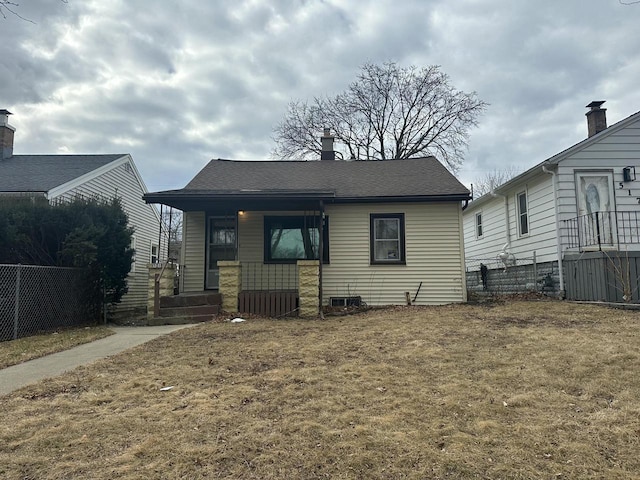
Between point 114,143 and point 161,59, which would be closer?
point 161,59

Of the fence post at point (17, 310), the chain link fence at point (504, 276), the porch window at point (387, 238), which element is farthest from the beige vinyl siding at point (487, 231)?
the fence post at point (17, 310)

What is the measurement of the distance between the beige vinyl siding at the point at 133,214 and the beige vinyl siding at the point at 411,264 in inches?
314

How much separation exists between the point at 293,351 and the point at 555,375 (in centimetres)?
313

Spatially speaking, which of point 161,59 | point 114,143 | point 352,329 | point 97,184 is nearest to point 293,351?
point 352,329

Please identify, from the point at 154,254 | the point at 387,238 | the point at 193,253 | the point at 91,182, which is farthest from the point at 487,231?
the point at 154,254

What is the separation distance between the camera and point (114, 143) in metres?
21.5

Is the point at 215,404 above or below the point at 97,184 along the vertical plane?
below

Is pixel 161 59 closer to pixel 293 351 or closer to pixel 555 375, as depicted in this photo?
pixel 293 351

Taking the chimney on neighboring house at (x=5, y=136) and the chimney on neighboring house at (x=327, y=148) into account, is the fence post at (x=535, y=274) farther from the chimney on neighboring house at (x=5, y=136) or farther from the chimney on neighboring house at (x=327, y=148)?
the chimney on neighboring house at (x=5, y=136)

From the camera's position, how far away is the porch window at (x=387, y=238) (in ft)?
36.8

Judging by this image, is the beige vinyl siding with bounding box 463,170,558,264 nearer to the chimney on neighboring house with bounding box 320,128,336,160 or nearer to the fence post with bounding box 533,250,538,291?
the fence post with bounding box 533,250,538,291

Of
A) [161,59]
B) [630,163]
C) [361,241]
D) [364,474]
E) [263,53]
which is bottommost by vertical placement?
[364,474]

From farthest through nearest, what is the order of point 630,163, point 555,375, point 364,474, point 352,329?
1. point 630,163
2. point 352,329
3. point 555,375
4. point 364,474

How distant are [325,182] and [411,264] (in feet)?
12.0
